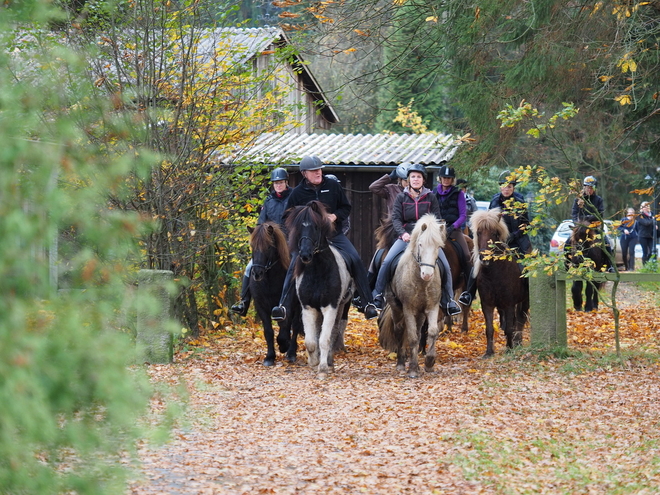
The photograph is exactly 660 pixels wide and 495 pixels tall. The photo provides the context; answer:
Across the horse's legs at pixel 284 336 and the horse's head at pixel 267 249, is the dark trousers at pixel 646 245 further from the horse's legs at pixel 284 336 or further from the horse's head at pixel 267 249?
the horse's head at pixel 267 249

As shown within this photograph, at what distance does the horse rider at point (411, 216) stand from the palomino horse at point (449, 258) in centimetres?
25

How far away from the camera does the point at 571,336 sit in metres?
13.9

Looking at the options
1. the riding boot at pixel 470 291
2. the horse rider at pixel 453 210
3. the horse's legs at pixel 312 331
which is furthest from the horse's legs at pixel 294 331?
the horse rider at pixel 453 210

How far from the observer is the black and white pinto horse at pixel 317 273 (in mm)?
10234

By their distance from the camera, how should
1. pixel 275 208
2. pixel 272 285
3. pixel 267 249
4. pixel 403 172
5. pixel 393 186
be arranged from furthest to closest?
pixel 393 186
pixel 403 172
pixel 275 208
pixel 272 285
pixel 267 249

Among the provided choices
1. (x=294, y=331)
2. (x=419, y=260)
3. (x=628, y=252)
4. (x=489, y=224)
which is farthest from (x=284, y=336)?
(x=628, y=252)

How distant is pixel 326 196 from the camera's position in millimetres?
11172

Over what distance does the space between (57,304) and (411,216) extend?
8219 mm

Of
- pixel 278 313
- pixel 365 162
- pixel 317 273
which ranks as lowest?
pixel 278 313

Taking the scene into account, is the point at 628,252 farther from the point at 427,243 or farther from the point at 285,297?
the point at 427,243

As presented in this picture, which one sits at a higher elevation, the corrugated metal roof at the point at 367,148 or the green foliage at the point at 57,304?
the corrugated metal roof at the point at 367,148

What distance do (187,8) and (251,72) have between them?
4.14 ft

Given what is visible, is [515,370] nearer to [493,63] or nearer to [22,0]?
[493,63]

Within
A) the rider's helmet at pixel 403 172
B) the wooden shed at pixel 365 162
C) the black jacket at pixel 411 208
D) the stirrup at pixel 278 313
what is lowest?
the stirrup at pixel 278 313
